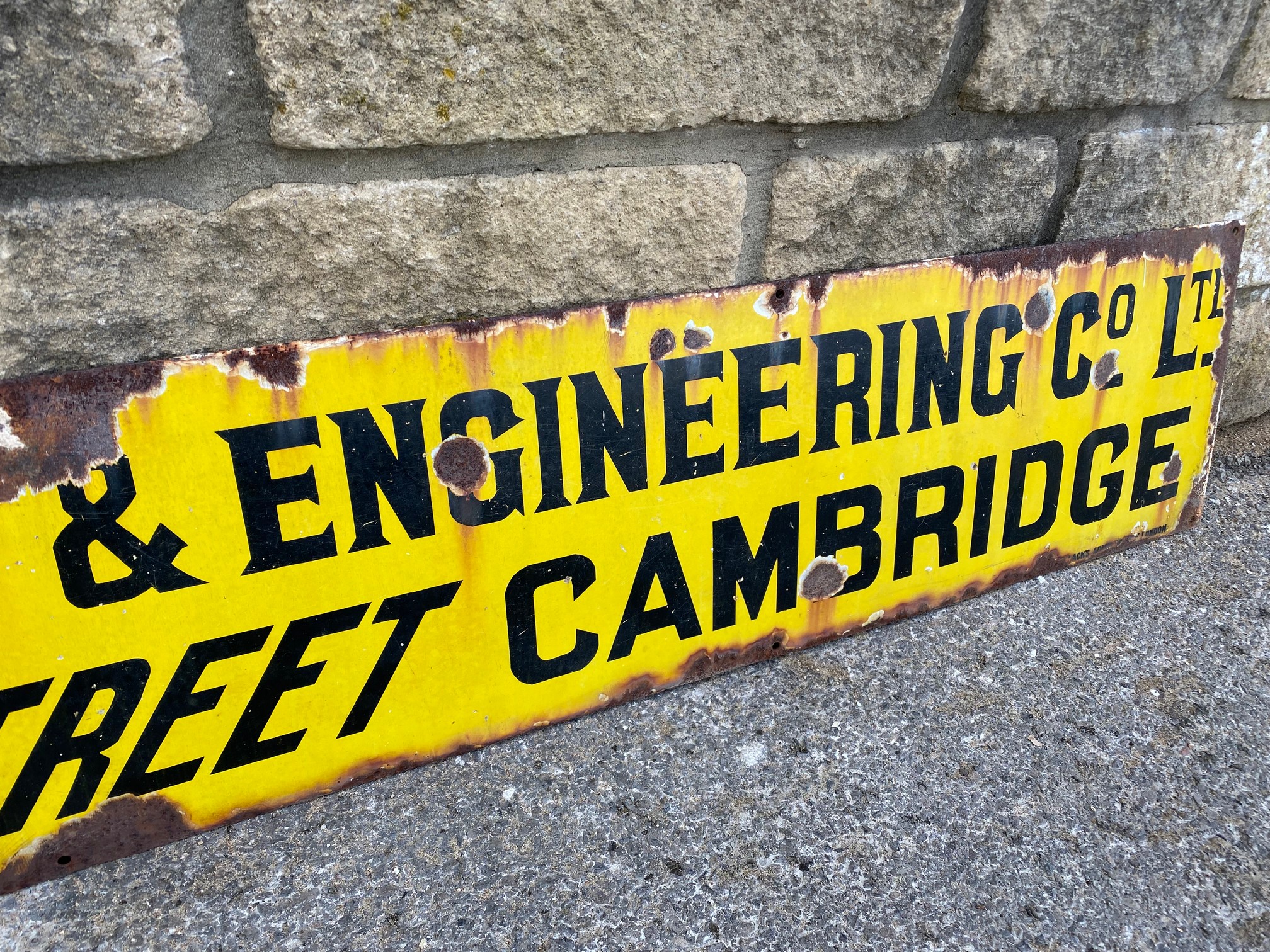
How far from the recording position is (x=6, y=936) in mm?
726

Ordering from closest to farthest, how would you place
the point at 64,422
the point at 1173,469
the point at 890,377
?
the point at 64,422 < the point at 890,377 < the point at 1173,469

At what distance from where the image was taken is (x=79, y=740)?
763mm

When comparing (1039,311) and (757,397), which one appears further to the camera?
(1039,311)

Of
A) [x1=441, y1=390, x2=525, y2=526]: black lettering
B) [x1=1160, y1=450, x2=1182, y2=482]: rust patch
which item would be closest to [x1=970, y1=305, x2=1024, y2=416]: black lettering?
[x1=1160, y1=450, x2=1182, y2=482]: rust patch

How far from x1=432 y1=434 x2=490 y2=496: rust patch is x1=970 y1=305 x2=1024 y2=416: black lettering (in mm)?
597

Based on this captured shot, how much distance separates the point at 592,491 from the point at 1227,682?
726mm

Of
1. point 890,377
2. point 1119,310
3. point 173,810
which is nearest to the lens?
point 173,810

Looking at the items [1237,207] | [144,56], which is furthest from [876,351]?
[144,56]

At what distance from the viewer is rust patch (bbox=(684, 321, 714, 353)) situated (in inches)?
35.6

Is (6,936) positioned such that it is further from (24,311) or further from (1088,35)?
(1088,35)

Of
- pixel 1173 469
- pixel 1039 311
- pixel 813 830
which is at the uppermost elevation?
pixel 1039 311

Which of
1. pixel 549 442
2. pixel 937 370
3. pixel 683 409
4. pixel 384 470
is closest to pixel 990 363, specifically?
pixel 937 370

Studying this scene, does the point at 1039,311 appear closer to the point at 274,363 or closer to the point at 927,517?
the point at 927,517

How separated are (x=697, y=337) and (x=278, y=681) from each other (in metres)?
0.52
